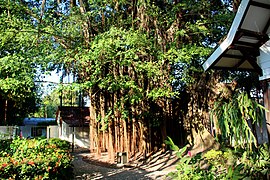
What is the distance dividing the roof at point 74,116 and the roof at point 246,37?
13934 mm

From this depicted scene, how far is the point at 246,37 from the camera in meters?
4.62

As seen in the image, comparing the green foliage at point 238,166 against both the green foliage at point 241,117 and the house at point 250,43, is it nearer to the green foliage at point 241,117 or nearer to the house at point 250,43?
the green foliage at point 241,117

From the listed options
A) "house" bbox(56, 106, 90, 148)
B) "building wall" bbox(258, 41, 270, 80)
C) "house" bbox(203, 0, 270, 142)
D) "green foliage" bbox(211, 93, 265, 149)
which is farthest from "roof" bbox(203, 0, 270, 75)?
"house" bbox(56, 106, 90, 148)

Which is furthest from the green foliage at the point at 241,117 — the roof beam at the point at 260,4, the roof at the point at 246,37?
the roof beam at the point at 260,4

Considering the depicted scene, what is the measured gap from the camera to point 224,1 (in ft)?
34.2

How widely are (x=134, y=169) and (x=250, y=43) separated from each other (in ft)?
18.3

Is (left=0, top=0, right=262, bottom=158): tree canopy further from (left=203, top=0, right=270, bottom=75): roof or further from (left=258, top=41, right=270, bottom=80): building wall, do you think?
(left=258, top=41, right=270, bottom=80): building wall

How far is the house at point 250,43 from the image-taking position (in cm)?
424

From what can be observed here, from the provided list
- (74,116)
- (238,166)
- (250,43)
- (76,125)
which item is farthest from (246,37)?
(74,116)

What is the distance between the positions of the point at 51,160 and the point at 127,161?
16.0 ft

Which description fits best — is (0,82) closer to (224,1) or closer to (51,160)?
(51,160)

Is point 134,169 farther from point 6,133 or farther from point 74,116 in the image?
point 74,116

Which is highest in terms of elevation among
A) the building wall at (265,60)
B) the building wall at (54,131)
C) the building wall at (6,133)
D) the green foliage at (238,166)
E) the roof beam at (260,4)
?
the roof beam at (260,4)

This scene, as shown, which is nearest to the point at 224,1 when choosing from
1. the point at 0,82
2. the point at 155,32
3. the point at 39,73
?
the point at 155,32
